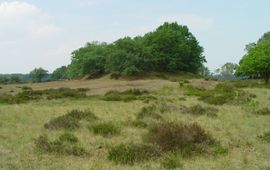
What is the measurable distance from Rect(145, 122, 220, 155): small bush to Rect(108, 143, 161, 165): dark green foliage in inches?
18.6

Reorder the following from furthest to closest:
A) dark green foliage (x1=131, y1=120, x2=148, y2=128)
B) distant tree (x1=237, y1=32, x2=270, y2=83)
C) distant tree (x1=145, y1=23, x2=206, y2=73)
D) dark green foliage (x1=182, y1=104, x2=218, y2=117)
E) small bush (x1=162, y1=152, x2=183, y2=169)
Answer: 1. distant tree (x1=145, y1=23, x2=206, y2=73)
2. distant tree (x1=237, y1=32, x2=270, y2=83)
3. dark green foliage (x1=182, y1=104, x2=218, y2=117)
4. dark green foliage (x1=131, y1=120, x2=148, y2=128)
5. small bush (x1=162, y1=152, x2=183, y2=169)

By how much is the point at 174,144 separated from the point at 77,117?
6.44 meters

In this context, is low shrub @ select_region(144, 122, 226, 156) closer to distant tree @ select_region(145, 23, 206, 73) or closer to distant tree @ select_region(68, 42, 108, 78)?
distant tree @ select_region(145, 23, 206, 73)

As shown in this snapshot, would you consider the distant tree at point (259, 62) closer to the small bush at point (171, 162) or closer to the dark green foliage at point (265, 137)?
the dark green foliage at point (265, 137)

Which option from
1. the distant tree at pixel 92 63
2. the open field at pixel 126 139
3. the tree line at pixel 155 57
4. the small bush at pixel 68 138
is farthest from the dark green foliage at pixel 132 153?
the distant tree at pixel 92 63

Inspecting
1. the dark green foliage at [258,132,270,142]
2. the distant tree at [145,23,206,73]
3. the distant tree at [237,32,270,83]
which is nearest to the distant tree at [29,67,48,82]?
the distant tree at [145,23,206,73]

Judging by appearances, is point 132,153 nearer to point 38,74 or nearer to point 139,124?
point 139,124

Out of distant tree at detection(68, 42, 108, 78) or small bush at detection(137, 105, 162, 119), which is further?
distant tree at detection(68, 42, 108, 78)

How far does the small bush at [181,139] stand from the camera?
962 cm

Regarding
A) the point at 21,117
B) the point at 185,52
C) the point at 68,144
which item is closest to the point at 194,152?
the point at 68,144

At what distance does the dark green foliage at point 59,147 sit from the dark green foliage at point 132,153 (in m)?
0.78

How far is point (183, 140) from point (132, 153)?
1.45 m

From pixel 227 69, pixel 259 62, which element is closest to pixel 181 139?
pixel 259 62

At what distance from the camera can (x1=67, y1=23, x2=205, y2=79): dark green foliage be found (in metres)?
55.3
